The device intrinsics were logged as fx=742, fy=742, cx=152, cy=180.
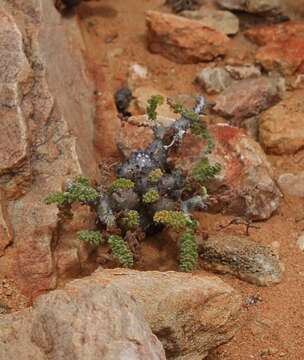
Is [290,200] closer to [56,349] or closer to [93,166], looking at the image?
[93,166]

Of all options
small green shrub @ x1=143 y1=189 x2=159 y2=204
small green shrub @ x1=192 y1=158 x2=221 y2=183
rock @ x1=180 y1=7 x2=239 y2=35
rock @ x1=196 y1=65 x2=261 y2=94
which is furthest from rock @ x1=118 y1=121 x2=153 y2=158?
rock @ x1=180 y1=7 x2=239 y2=35

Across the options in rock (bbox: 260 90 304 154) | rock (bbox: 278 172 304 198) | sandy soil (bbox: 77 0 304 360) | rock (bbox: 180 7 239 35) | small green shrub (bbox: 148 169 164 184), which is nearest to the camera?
sandy soil (bbox: 77 0 304 360)

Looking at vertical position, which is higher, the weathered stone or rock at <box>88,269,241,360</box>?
rock at <box>88,269,241,360</box>

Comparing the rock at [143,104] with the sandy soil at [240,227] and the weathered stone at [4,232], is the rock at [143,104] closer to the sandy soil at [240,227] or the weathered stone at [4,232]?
the sandy soil at [240,227]

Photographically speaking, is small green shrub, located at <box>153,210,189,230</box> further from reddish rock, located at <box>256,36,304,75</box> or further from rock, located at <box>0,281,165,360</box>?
reddish rock, located at <box>256,36,304,75</box>

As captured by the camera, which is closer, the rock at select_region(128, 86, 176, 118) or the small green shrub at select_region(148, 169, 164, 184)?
the small green shrub at select_region(148, 169, 164, 184)

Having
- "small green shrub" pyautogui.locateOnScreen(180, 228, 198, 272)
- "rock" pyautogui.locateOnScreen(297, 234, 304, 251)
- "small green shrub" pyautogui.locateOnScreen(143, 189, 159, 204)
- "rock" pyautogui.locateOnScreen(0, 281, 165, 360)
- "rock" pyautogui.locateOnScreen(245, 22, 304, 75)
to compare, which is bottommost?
"rock" pyautogui.locateOnScreen(297, 234, 304, 251)

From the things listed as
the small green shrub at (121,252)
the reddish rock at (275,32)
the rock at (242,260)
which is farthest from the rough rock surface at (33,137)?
the reddish rock at (275,32)

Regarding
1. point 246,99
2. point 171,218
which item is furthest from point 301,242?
point 246,99
